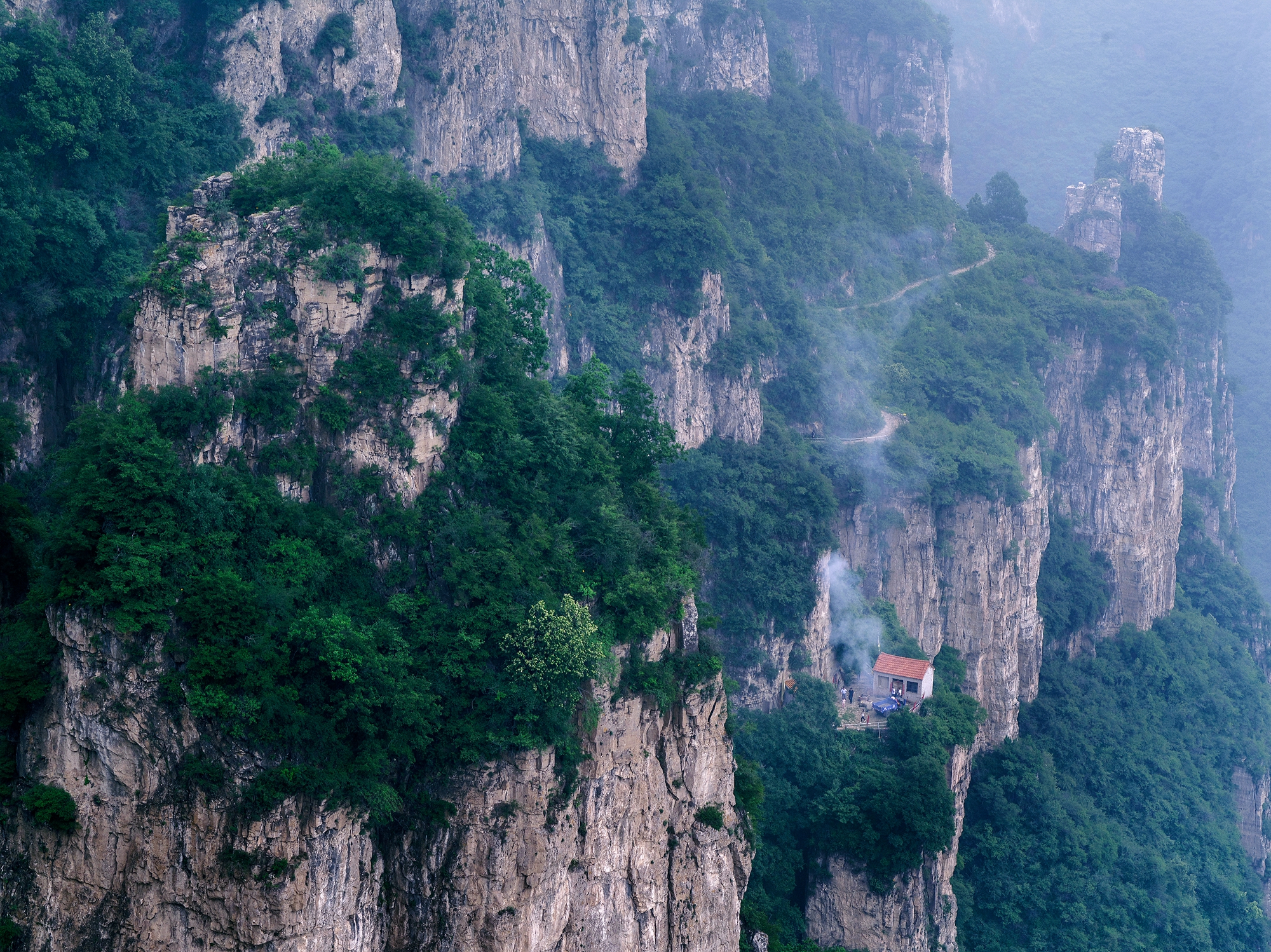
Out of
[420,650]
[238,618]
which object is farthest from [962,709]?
[238,618]

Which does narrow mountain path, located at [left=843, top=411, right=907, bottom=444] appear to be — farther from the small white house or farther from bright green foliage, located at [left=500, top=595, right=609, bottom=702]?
bright green foliage, located at [left=500, top=595, right=609, bottom=702]

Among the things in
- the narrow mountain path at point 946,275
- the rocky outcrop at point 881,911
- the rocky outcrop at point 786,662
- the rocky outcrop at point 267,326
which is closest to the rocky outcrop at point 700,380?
the rocky outcrop at point 786,662

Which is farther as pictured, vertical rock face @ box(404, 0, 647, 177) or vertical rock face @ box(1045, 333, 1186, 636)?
vertical rock face @ box(1045, 333, 1186, 636)

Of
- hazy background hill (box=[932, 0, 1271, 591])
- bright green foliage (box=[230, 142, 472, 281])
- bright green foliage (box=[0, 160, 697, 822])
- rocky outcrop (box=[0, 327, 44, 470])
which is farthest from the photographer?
hazy background hill (box=[932, 0, 1271, 591])

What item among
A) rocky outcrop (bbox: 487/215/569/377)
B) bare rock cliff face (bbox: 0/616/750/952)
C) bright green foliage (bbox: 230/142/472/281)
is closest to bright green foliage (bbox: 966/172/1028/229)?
rocky outcrop (bbox: 487/215/569/377)

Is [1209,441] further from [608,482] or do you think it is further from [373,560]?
[373,560]

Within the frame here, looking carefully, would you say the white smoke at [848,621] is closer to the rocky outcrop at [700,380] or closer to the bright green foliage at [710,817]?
the rocky outcrop at [700,380]
